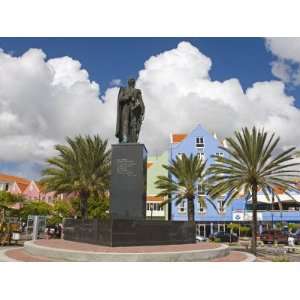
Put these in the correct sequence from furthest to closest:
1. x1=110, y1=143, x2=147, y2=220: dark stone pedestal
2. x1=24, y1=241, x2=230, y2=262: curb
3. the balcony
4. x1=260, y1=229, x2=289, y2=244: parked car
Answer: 1. the balcony
2. x1=260, y1=229, x2=289, y2=244: parked car
3. x1=110, y1=143, x2=147, y2=220: dark stone pedestal
4. x1=24, y1=241, x2=230, y2=262: curb

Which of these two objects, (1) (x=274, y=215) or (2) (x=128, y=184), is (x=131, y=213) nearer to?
(2) (x=128, y=184)

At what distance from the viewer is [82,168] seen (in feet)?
102

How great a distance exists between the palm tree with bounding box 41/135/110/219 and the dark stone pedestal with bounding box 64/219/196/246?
14.0 metres

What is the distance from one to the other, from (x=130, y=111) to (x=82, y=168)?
15308 millimetres

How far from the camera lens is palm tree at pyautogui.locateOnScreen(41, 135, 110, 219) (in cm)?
3100

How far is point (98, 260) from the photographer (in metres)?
11.3

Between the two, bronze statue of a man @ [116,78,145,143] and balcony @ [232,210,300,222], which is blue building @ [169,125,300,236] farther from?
bronze statue of a man @ [116,78,145,143]

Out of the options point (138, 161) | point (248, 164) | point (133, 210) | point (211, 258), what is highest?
point (248, 164)

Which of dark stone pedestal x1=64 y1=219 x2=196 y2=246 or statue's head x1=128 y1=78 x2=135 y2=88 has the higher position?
statue's head x1=128 y1=78 x2=135 y2=88

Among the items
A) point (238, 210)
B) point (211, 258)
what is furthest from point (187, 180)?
point (211, 258)

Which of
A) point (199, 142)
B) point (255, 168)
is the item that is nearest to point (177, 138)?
point (199, 142)

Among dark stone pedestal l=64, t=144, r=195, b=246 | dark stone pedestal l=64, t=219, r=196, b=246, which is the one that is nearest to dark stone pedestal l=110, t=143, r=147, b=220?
dark stone pedestal l=64, t=144, r=195, b=246

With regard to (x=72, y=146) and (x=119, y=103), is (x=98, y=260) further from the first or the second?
(x=72, y=146)

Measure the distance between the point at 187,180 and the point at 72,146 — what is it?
36.8 ft
